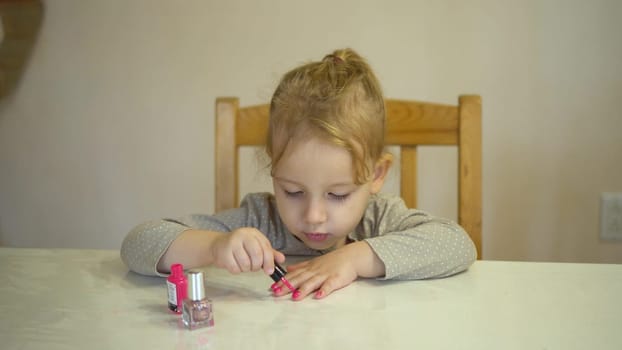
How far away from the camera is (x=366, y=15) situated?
1485 mm

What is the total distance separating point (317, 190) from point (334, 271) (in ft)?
0.43

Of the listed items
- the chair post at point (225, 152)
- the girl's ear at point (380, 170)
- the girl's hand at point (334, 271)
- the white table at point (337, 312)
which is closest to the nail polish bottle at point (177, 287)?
the white table at point (337, 312)

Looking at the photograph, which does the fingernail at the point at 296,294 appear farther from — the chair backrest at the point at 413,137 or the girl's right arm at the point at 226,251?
the chair backrest at the point at 413,137

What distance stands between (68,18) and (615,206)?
1.75 meters

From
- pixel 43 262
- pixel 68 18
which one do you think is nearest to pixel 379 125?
pixel 43 262

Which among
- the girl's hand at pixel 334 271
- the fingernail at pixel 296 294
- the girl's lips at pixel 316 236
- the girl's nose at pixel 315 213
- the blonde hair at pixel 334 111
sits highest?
the blonde hair at pixel 334 111

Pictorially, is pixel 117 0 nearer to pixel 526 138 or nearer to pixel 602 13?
pixel 526 138

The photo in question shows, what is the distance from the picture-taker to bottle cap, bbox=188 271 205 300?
51 cm

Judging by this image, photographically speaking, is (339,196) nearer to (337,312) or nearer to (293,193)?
(293,193)

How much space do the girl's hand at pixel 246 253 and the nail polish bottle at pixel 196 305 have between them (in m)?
0.11

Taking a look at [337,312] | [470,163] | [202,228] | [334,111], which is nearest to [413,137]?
[470,163]

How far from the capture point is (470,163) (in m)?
1.00

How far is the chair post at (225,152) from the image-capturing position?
1069mm

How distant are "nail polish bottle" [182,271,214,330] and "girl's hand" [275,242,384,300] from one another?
0.12 metres
